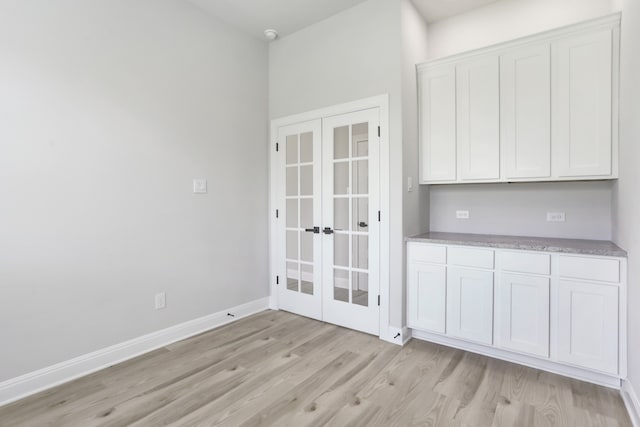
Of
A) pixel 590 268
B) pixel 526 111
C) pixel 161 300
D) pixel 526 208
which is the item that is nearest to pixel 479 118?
pixel 526 111

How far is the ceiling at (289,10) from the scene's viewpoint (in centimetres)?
298

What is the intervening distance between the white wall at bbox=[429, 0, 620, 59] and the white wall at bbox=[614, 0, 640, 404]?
0.64m

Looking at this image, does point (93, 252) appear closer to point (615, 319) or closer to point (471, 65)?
point (471, 65)

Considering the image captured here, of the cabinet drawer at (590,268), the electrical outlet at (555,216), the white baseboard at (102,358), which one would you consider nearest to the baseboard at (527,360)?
the cabinet drawer at (590,268)

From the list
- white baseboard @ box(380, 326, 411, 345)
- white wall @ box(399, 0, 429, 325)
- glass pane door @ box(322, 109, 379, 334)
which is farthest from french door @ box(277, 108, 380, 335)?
white wall @ box(399, 0, 429, 325)

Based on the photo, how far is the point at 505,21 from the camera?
2990 millimetres

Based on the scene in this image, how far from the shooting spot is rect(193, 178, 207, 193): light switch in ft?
9.93

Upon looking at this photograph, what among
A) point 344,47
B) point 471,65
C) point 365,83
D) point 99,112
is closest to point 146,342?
point 99,112

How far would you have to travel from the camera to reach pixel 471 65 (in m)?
2.79

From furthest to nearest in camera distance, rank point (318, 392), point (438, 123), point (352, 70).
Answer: point (352, 70), point (438, 123), point (318, 392)

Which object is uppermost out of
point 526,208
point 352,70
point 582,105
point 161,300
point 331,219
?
point 352,70

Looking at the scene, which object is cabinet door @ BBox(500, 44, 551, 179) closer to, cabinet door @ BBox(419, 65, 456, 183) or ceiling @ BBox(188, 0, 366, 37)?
cabinet door @ BBox(419, 65, 456, 183)

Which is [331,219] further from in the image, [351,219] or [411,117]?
[411,117]

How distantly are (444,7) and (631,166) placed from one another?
213cm
